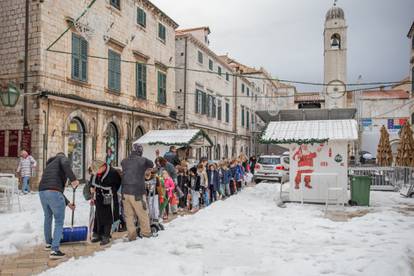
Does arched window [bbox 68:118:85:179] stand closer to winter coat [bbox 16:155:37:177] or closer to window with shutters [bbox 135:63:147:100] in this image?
winter coat [bbox 16:155:37:177]

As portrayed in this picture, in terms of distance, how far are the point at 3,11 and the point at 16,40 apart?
142 cm

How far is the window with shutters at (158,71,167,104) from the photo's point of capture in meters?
22.0

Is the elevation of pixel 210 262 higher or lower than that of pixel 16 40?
lower

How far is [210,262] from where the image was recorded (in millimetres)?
5805

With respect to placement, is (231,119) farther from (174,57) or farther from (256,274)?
(256,274)

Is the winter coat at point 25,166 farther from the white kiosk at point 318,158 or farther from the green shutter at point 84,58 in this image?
the white kiosk at point 318,158

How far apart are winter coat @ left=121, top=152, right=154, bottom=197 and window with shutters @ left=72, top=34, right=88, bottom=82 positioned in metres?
9.60

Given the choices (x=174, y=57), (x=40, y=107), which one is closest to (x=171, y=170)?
(x=40, y=107)

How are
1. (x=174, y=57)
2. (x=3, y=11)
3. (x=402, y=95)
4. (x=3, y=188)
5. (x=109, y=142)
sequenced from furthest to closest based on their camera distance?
(x=402, y=95) < (x=174, y=57) < (x=109, y=142) < (x=3, y=11) < (x=3, y=188)

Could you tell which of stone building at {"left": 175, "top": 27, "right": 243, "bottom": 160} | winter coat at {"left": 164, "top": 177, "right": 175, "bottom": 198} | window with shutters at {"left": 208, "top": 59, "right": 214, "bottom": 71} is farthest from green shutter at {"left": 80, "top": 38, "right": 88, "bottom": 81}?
window with shutters at {"left": 208, "top": 59, "right": 214, "bottom": 71}

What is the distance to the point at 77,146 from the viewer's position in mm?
15609

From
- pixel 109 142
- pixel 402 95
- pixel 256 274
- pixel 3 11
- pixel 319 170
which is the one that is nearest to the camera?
pixel 256 274

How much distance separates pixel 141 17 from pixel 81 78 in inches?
252

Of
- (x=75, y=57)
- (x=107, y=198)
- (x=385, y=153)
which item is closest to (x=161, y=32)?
(x=75, y=57)
